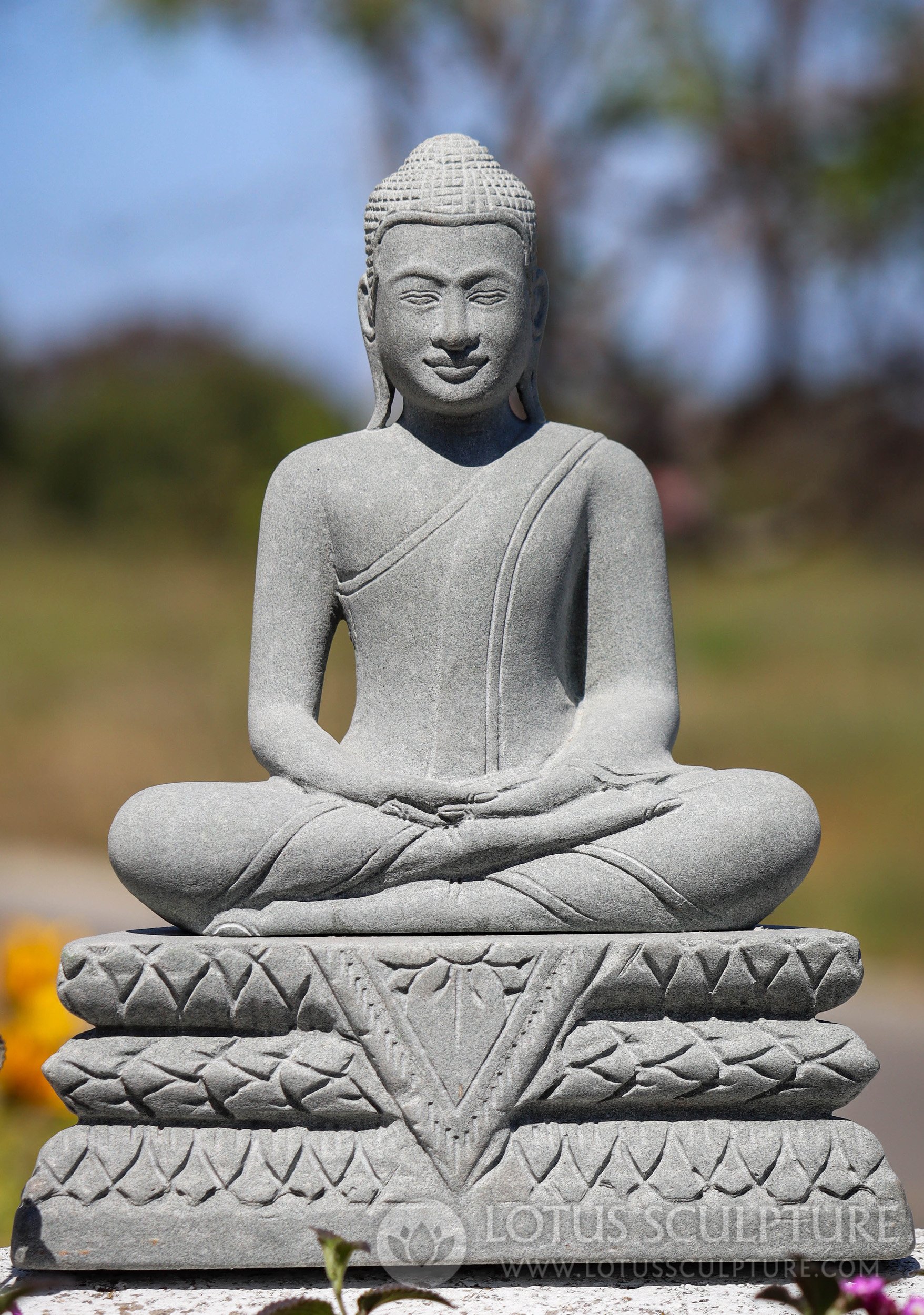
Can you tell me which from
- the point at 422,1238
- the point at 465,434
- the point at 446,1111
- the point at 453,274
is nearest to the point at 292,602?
the point at 465,434

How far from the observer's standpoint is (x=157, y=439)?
705 inches

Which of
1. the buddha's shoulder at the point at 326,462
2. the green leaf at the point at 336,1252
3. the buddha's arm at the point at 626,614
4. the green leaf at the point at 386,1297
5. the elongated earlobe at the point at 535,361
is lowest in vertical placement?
the green leaf at the point at 386,1297

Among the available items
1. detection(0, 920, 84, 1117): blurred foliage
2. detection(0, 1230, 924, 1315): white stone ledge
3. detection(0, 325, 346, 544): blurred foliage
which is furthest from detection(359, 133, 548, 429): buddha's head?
detection(0, 325, 346, 544): blurred foliage

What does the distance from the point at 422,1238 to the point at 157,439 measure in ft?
50.7

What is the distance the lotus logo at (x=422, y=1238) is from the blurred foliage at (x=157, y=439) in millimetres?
12379

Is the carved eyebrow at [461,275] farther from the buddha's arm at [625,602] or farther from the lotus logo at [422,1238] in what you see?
the lotus logo at [422,1238]

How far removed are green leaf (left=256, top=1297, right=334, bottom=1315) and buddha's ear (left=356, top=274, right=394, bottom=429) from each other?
7.63 ft

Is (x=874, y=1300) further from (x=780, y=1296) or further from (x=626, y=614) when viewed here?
(x=626, y=614)

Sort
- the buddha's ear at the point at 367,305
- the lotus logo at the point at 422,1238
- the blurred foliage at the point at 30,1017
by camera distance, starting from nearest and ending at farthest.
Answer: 1. the lotus logo at the point at 422,1238
2. the blurred foliage at the point at 30,1017
3. the buddha's ear at the point at 367,305

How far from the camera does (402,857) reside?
3.48m

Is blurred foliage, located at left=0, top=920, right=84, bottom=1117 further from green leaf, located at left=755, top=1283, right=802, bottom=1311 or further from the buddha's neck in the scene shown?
green leaf, located at left=755, top=1283, right=802, bottom=1311

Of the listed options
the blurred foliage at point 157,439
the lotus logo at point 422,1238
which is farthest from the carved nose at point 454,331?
the blurred foliage at point 157,439

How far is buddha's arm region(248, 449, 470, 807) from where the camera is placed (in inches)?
153

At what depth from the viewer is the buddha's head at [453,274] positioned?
388 centimetres
